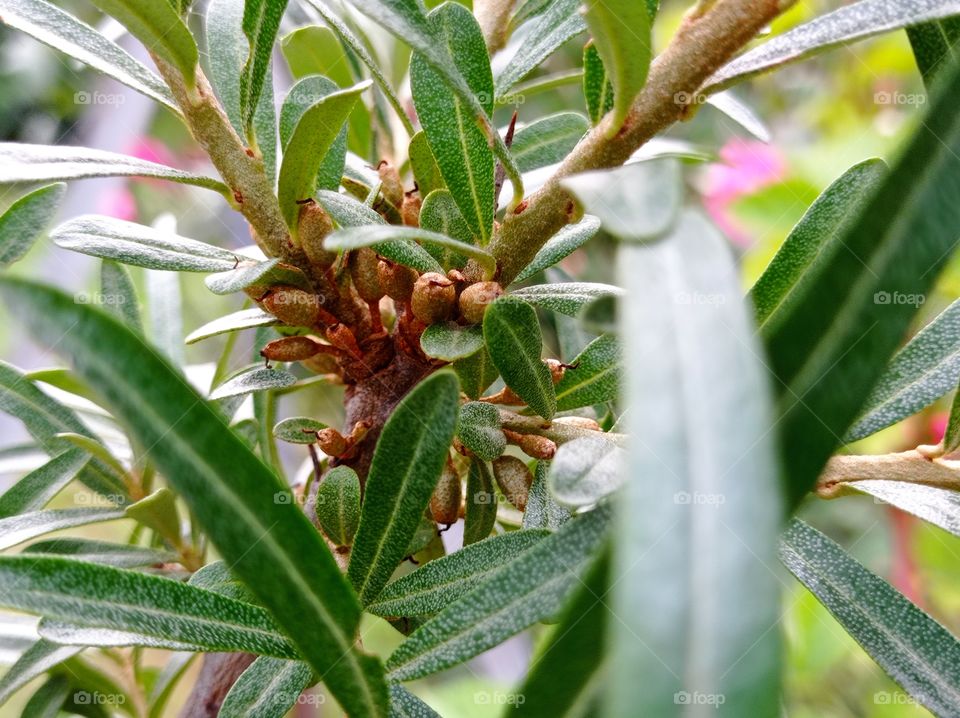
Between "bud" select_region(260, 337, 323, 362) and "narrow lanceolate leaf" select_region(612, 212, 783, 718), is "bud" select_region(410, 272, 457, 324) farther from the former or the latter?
"narrow lanceolate leaf" select_region(612, 212, 783, 718)

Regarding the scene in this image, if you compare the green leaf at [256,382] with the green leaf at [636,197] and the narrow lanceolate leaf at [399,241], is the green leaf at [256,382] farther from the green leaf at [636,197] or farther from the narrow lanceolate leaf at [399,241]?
the green leaf at [636,197]

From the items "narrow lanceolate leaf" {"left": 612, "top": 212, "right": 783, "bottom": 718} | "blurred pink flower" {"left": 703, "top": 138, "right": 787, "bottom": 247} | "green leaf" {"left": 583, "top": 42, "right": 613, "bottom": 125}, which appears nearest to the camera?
"narrow lanceolate leaf" {"left": 612, "top": 212, "right": 783, "bottom": 718}

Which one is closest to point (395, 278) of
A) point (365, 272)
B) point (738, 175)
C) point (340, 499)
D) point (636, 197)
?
point (365, 272)

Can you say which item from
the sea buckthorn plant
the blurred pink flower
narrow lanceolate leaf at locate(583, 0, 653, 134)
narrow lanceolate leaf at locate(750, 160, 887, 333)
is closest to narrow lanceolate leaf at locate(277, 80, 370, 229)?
the sea buckthorn plant

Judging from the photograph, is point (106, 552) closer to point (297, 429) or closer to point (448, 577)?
point (297, 429)

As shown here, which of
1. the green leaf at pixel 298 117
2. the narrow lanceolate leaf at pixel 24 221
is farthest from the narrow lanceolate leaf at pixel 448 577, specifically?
the narrow lanceolate leaf at pixel 24 221

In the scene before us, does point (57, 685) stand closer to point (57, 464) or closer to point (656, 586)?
point (57, 464)

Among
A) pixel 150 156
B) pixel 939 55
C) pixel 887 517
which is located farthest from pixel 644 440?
pixel 150 156
